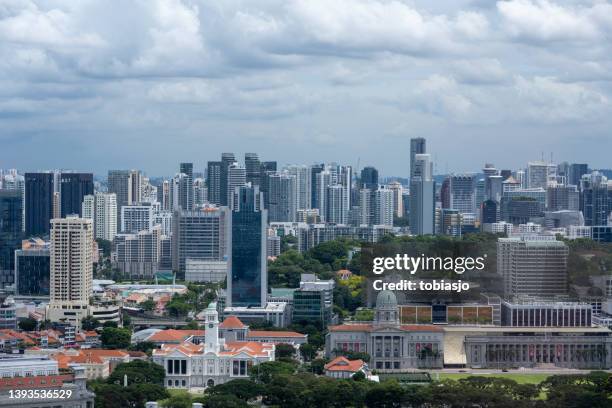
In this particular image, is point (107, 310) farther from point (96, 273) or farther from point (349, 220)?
point (349, 220)

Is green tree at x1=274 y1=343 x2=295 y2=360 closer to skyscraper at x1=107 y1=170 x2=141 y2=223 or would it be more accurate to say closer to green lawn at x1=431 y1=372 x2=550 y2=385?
green lawn at x1=431 y1=372 x2=550 y2=385

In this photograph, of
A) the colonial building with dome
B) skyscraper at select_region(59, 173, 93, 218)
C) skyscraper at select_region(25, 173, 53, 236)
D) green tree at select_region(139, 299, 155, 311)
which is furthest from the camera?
skyscraper at select_region(59, 173, 93, 218)

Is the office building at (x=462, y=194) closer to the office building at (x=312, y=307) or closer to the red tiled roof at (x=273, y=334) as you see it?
the office building at (x=312, y=307)

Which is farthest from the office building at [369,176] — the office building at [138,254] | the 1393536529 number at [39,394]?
the 1393536529 number at [39,394]

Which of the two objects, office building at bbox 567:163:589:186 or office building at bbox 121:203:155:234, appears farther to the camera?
office building at bbox 567:163:589:186

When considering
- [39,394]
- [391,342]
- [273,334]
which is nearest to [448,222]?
[273,334]

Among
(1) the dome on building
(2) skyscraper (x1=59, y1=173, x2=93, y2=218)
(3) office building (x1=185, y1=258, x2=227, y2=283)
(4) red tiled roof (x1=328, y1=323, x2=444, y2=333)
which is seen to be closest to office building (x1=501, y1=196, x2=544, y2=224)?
(2) skyscraper (x1=59, y1=173, x2=93, y2=218)

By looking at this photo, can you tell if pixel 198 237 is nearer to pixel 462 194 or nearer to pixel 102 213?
pixel 102 213
